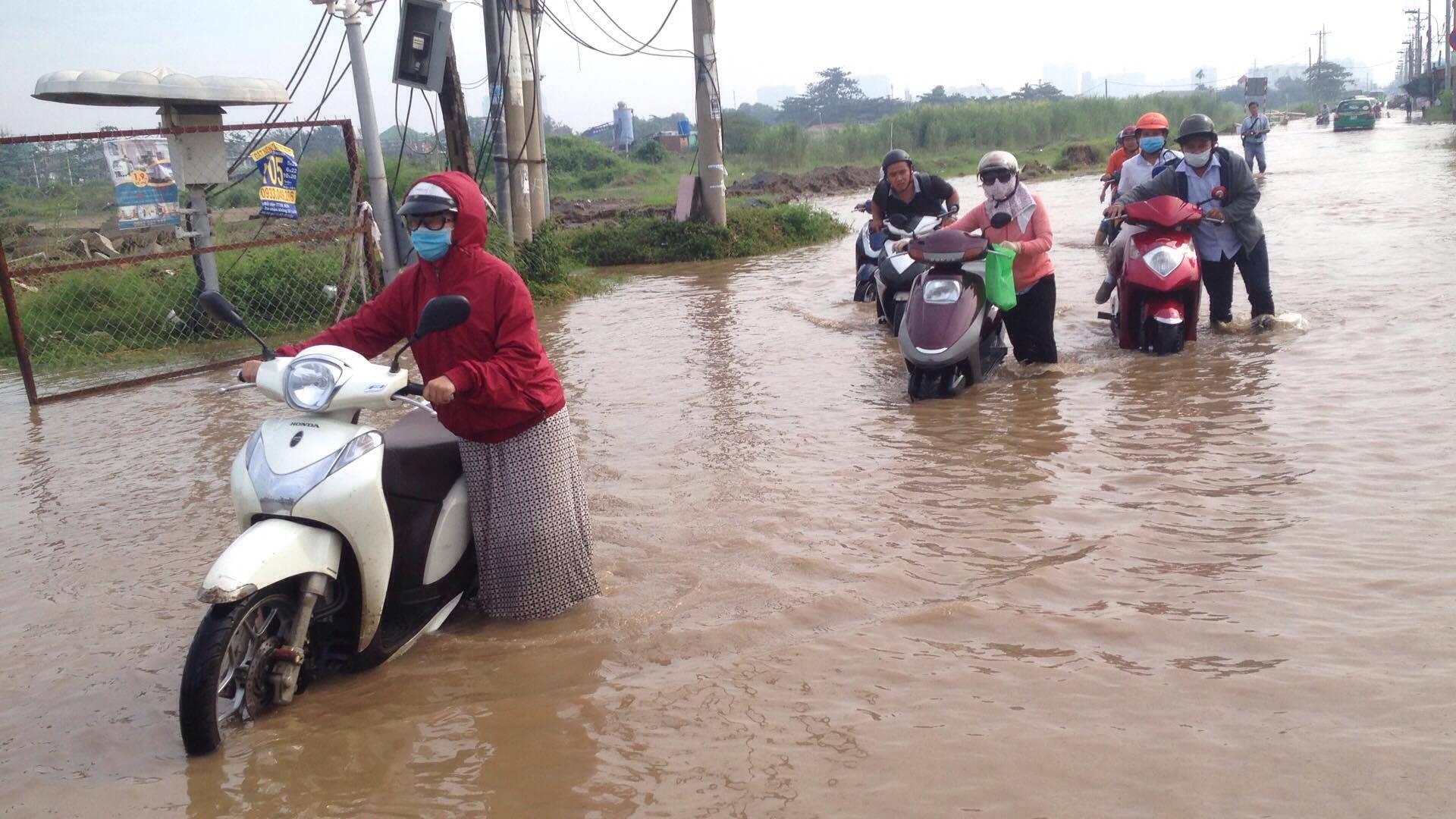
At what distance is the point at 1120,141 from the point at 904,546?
9699 mm

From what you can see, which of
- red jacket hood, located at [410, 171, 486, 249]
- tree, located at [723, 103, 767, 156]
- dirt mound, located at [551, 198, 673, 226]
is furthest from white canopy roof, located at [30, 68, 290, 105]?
tree, located at [723, 103, 767, 156]

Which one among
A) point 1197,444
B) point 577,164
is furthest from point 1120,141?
point 577,164

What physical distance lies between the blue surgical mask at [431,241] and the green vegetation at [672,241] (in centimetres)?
1397

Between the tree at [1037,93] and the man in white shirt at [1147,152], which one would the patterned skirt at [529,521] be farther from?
the tree at [1037,93]

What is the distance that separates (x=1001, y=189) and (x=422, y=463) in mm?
4834

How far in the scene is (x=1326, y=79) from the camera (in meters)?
123

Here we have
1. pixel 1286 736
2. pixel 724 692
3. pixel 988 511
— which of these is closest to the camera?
pixel 1286 736

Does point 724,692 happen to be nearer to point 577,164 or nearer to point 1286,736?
point 1286,736

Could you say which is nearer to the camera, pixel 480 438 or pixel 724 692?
pixel 724 692

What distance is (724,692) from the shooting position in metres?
3.75

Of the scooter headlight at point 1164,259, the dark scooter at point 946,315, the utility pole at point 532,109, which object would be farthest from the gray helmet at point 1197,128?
the utility pole at point 532,109

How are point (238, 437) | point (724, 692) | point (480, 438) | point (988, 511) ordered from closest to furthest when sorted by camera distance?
point (724, 692), point (480, 438), point (988, 511), point (238, 437)

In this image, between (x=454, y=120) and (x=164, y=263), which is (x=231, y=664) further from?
(x=164, y=263)

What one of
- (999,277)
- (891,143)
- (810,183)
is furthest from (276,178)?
(891,143)
